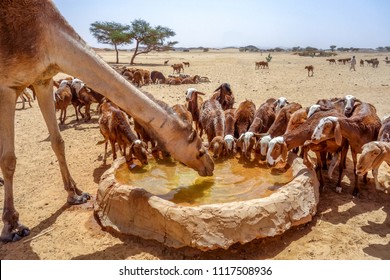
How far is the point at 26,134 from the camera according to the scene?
1191 cm

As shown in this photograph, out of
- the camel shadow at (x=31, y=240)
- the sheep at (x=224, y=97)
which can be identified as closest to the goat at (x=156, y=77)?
the sheep at (x=224, y=97)

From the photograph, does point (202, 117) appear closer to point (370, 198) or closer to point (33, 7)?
point (370, 198)

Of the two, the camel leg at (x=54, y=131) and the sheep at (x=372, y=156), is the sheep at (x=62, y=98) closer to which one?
the camel leg at (x=54, y=131)

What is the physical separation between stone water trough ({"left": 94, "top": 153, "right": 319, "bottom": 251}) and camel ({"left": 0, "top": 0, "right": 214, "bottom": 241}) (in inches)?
29.5

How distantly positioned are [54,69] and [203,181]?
3078 millimetres

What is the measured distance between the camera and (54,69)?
5.34 meters

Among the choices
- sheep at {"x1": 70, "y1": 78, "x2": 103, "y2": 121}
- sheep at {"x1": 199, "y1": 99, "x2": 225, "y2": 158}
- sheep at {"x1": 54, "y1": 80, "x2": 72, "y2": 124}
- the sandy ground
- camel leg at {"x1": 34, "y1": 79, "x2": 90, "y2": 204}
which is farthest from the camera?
sheep at {"x1": 70, "y1": 78, "x2": 103, "y2": 121}

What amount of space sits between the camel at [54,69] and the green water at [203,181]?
1.90 ft

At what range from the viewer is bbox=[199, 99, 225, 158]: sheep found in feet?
23.8

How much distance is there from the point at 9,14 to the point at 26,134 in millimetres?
7840

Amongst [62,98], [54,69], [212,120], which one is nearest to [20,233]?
[54,69]

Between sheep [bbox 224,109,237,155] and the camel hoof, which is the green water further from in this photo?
the camel hoof

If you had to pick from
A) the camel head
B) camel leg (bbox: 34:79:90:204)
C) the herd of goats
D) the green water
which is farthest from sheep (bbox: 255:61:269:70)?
the camel head
